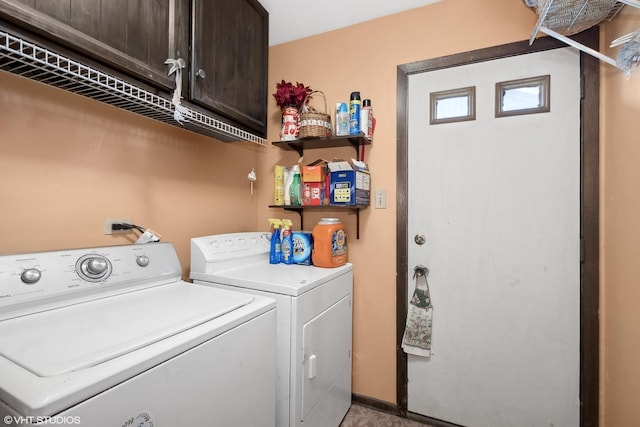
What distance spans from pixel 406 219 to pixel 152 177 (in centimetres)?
149

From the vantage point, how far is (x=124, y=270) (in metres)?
1.15

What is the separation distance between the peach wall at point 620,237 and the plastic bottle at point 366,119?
118cm

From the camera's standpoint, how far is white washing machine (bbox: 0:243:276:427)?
57 cm

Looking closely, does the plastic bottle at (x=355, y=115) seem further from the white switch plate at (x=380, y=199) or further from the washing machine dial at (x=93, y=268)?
the washing machine dial at (x=93, y=268)

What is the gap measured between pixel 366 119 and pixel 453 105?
0.53 metres

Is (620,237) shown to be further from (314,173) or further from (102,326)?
(102,326)

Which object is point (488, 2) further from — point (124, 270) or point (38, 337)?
point (38, 337)

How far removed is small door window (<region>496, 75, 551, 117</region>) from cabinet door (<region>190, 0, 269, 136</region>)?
1.39 m

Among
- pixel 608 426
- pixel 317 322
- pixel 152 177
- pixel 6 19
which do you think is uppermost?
pixel 6 19

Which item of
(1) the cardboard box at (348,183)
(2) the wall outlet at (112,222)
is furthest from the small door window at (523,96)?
(2) the wall outlet at (112,222)

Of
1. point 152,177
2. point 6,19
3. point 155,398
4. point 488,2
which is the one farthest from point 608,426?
point 6,19

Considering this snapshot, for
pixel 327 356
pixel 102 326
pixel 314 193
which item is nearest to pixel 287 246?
pixel 314 193

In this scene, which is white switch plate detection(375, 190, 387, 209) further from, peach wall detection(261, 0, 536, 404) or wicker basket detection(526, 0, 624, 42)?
wicker basket detection(526, 0, 624, 42)

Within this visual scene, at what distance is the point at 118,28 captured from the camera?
3.33 feet
